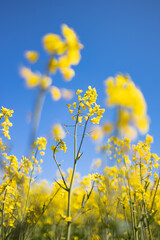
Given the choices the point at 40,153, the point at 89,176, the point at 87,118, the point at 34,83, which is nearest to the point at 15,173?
the point at 40,153

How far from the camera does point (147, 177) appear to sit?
385 centimetres

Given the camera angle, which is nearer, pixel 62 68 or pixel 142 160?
pixel 62 68

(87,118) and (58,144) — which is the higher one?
(87,118)

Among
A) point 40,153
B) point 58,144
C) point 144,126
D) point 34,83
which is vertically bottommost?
point 144,126

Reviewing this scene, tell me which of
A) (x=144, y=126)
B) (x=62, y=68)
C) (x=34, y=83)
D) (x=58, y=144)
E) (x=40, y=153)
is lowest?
(x=144, y=126)

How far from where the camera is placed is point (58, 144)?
2537 millimetres

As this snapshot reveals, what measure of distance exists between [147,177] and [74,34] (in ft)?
12.3

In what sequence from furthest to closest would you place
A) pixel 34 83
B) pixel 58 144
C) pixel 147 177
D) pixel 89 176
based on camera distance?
pixel 147 177, pixel 89 176, pixel 58 144, pixel 34 83

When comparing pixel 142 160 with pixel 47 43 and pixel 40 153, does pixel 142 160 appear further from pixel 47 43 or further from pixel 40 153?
pixel 47 43

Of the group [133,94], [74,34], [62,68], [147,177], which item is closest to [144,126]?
[133,94]

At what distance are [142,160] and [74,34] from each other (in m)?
3.68

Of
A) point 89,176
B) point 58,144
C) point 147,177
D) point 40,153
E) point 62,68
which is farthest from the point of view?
point 147,177

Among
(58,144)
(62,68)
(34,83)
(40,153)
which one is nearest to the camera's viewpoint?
(34,83)

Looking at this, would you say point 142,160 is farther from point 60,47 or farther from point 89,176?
point 60,47
